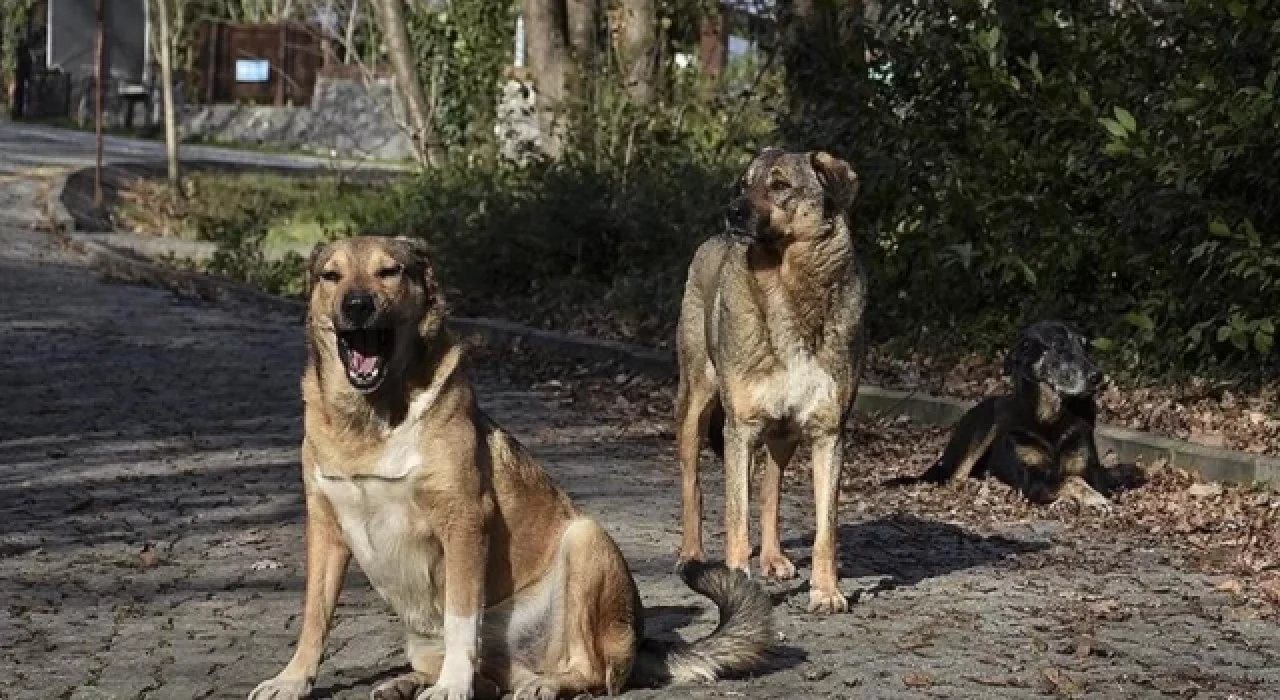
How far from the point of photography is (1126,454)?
1198cm

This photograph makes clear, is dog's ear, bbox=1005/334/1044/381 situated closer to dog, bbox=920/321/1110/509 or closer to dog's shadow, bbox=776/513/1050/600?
dog, bbox=920/321/1110/509

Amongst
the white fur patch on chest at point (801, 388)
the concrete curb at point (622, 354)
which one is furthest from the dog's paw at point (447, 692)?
the concrete curb at point (622, 354)

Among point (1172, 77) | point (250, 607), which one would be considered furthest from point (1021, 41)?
point (250, 607)

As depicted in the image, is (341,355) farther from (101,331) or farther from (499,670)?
(101,331)

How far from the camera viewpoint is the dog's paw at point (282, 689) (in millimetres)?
6230

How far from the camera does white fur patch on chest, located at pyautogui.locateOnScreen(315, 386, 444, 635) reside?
6.17 meters

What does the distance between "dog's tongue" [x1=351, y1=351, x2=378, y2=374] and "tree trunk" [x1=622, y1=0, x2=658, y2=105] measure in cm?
1452

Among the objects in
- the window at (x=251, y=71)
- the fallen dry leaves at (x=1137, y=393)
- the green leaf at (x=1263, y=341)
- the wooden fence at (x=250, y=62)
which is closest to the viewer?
the green leaf at (x=1263, y=341)

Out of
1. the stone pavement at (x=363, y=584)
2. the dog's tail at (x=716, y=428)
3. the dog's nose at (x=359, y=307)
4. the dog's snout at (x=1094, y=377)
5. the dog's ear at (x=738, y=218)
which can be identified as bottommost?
the stone pavement at (x=363, y=584)

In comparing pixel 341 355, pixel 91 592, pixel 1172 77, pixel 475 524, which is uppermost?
pixel 1172 77

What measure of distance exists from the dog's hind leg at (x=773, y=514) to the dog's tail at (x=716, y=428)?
1.23 feet

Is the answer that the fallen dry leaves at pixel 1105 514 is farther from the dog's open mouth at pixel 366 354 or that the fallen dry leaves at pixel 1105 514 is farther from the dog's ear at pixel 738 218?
the dog's open mouth at pixel 366 354

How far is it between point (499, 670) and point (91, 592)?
2438 millimetres

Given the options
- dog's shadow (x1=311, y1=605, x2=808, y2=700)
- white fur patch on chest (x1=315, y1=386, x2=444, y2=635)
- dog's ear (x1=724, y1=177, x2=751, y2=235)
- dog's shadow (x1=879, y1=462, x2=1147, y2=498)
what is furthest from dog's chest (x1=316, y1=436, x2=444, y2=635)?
dog's shadow (x1=879, y1=462, x2=1147, y2=498)
